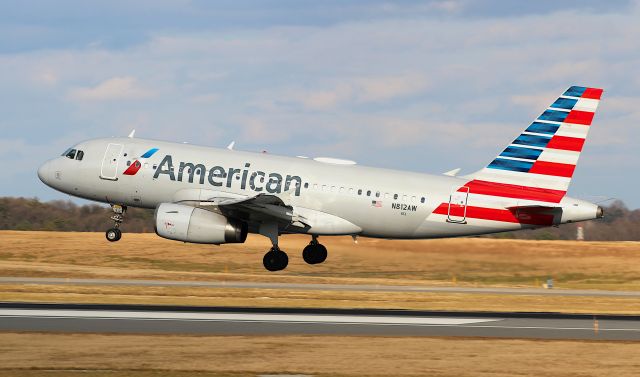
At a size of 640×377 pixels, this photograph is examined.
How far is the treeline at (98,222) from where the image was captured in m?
97.4

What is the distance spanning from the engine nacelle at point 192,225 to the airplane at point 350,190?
1.7 inches

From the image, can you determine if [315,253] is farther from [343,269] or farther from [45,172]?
[45,172]

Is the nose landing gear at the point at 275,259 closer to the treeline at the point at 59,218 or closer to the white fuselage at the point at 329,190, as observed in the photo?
the white fuselage at the point at 329,190

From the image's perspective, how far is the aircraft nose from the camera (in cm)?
5204

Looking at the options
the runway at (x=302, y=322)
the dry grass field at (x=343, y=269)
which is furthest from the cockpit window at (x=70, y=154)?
the runway at (x=302, y=322)

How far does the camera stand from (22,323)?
1313 inches

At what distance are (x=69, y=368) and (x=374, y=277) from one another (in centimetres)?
4000

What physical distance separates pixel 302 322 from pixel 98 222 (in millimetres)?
71953

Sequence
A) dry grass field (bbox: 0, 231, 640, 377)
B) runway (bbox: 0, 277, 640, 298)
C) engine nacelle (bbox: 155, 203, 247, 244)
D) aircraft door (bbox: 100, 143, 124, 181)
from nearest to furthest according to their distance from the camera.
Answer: dry grass field (bbox: 0, 231, 640, 377) → engine nacelle (bbox: 155, 203, 247, 244) → aircraft door (bbox: 100, 143, 124, 181) → runway (bbox: 0, 277, 640, 298)

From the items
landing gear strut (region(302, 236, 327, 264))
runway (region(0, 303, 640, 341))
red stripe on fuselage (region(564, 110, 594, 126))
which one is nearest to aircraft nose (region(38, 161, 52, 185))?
runway (region(0, 303, 640, 341))

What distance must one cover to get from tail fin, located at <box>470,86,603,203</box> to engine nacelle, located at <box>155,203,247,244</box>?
1143cm

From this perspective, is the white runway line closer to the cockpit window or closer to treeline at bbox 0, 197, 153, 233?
the cockpit window

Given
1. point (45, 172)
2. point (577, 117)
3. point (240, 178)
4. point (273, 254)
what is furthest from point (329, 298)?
point (45, 172)

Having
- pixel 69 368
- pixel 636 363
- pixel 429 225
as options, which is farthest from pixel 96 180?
pixel 636 363
